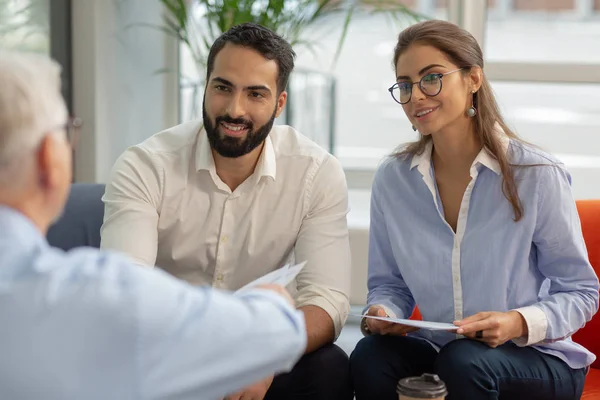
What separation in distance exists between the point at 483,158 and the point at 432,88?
22 cm

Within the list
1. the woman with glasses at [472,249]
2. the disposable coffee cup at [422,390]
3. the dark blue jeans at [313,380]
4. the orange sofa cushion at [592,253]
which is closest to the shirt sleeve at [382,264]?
the woman with glasses at [472,249]

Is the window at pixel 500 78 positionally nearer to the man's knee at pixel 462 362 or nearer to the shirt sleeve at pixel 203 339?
the man's knee at pixel 462 362

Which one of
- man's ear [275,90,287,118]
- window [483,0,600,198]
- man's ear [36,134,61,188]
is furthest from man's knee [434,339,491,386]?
window [483,0,600,198]

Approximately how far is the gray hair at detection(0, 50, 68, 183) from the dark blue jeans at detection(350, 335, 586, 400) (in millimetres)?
1229

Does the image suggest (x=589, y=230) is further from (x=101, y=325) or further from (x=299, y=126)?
(x=299, y=126)

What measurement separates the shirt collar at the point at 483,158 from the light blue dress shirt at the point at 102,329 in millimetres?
1216

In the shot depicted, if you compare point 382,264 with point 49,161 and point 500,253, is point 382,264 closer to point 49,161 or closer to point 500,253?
point 500,253

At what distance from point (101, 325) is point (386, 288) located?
4.69 ft

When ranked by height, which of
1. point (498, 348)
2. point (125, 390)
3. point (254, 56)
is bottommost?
point (498, 348)

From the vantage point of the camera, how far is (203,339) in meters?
1.15

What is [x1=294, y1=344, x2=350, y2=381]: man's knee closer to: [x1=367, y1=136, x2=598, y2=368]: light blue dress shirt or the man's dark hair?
[x1=367, y1=136, x2=598, y2=368]: light blue dress shirt

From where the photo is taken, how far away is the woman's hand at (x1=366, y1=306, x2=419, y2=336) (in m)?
2.25

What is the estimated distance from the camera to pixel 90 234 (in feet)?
8.39

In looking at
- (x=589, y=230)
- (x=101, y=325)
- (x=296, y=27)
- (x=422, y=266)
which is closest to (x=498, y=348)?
(x=422, y=266)
